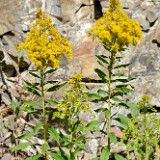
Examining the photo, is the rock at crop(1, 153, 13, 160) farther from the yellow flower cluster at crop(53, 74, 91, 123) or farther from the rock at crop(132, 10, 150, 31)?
the rock at crop(132, 10, 150, 31)

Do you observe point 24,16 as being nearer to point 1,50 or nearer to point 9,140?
point 1,50

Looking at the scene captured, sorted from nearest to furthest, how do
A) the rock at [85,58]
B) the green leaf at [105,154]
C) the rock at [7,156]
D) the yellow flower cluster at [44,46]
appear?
the yellow flower cluster at [44,46] < the green leaf at [105,154] < the rock at [7,156] < the rock at [85,58]

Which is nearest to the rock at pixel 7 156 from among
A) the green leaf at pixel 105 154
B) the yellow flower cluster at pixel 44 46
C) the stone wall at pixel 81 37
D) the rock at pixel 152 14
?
the stone wall at pixel 81 37

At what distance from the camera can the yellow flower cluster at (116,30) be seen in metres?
3.99

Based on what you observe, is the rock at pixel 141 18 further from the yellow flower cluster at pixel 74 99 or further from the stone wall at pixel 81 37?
the yellow flower cluster at pixel 74 99

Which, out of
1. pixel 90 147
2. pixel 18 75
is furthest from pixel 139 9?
pixel 90 147

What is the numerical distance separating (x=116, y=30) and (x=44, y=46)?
81cm

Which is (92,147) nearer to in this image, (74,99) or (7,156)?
(7,156)

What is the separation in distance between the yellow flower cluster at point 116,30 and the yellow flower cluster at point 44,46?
0.44 metres

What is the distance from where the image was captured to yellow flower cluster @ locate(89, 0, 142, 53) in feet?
13.1

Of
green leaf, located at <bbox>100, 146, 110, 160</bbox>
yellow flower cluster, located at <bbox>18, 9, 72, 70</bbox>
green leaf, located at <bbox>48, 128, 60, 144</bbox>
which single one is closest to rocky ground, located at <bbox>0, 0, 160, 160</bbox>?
green leaf, located at <bbox>100, 146, 110, 160</bbox>

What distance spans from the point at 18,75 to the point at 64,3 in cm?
320

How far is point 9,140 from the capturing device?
20.9 ft

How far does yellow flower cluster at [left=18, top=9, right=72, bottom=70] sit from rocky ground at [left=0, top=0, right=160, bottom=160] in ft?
8.09
